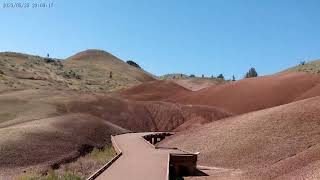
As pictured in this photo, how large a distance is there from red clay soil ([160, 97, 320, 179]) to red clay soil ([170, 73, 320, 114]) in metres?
43.8

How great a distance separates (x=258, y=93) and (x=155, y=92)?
89.6 ft

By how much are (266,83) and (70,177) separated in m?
74.6

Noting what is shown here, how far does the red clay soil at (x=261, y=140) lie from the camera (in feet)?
92.3

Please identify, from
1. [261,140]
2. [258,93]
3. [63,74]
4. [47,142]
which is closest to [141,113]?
[258,93]

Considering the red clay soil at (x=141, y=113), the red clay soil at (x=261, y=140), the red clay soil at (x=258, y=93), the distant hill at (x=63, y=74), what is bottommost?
the red clay soil at (x=261, y=140)

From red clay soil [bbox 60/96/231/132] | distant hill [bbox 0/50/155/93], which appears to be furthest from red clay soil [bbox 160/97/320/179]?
distant hill [bbox 0/50/155/93]

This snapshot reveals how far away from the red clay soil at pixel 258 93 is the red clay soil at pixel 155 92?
20.8 ft


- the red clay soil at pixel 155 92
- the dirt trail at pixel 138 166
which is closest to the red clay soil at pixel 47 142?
the dirt trail at pixel 138 166

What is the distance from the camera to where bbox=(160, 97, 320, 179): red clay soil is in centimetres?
2812

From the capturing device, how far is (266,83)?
94.3 meters

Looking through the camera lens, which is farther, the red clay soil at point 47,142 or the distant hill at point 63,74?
the distant hill at point 63,74

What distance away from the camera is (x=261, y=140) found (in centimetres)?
3203

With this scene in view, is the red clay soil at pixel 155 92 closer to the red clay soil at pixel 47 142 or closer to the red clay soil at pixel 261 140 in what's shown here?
the red clay soil at pixel 47 142

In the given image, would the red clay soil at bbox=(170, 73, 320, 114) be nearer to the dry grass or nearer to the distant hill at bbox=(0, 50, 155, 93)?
the distant hill at bbox=(0, 50, 155, 93)
